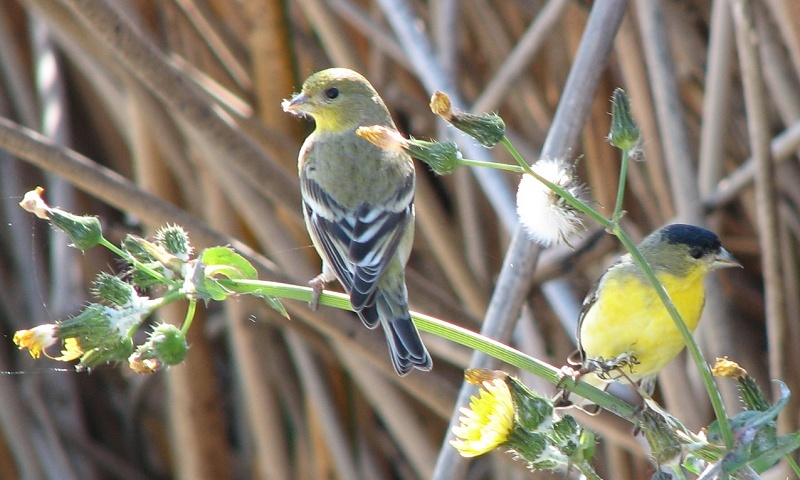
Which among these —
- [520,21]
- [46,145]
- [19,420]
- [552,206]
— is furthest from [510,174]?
[552,206]

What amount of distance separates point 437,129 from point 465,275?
0.56 metres

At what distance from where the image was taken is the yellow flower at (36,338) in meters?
0.89

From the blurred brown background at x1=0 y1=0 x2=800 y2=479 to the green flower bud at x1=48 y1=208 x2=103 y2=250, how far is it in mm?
818

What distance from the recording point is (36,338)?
2.95 feet

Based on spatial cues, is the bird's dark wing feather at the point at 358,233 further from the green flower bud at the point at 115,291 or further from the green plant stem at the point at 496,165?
the green plant stem at the point at 496,165

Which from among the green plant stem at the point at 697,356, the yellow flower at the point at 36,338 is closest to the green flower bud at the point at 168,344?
the yellow flower at the point at 36,338

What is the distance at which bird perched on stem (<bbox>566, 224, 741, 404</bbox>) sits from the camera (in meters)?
1.40

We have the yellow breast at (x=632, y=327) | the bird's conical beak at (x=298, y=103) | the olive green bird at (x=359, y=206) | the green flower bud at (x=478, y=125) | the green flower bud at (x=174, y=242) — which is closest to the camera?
the green flower bud at (x=478, y=125)

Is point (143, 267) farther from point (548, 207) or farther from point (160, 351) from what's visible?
point (548, 207)

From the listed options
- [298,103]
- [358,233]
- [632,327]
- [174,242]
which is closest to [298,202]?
[298,103]

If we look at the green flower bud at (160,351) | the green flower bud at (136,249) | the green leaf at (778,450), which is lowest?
the green leaf at (778,450)

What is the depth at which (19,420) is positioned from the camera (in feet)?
7.86

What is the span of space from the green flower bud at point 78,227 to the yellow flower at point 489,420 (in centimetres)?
43

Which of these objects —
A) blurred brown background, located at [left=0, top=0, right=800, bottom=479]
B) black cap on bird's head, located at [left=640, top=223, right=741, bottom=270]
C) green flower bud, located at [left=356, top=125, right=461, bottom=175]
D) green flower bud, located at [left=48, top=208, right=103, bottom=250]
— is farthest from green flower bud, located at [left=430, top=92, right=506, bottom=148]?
blurred brown background, located at [left=0, top=0, right=800, bottom=479]
